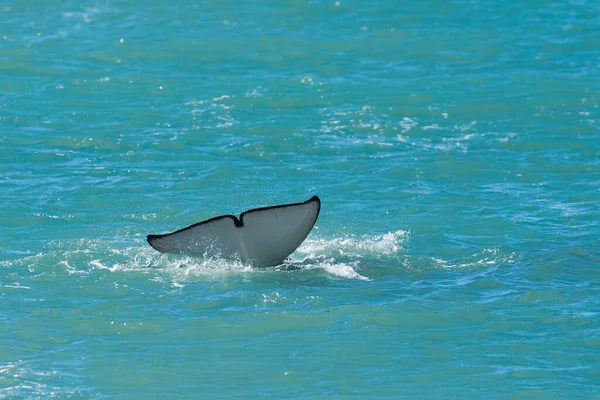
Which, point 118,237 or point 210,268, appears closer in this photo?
point 210,268

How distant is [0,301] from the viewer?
599 inches

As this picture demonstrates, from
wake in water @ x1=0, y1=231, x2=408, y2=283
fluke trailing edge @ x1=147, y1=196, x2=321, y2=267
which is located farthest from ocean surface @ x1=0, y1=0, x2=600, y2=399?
fluke trailing edge @ x1=147, y1=196, x2=321, y2=267

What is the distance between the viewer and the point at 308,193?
20.9 m

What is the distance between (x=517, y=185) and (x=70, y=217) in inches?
311

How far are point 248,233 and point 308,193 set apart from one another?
5.62 meters

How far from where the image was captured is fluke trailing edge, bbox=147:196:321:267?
595 inches

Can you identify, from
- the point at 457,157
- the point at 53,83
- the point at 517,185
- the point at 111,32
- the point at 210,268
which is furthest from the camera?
the point at 111,32

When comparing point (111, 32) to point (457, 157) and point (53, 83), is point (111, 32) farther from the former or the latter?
point (457, 157)

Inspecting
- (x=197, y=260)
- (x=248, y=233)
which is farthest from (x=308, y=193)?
(x=248, y=233)

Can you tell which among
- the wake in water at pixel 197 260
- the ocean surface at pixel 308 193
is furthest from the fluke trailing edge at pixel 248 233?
the ocean surface at pixel 308 193

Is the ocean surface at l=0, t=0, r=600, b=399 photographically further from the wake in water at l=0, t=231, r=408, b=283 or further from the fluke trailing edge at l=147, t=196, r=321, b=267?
the fluke trailing edge at l=147, t=196, r=321, b=267

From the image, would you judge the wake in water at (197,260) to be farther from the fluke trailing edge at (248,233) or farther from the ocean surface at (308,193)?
the fluke trailing edge at (248,233)

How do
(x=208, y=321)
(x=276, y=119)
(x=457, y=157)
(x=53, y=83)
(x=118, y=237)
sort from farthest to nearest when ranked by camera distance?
(x=53, y=83) → (x=276, y=119) → (x=457, y=157) → (x=118, y=237) → (x=208, y=321)

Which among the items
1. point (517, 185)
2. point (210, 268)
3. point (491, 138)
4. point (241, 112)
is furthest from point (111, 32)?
point (210, 268)
